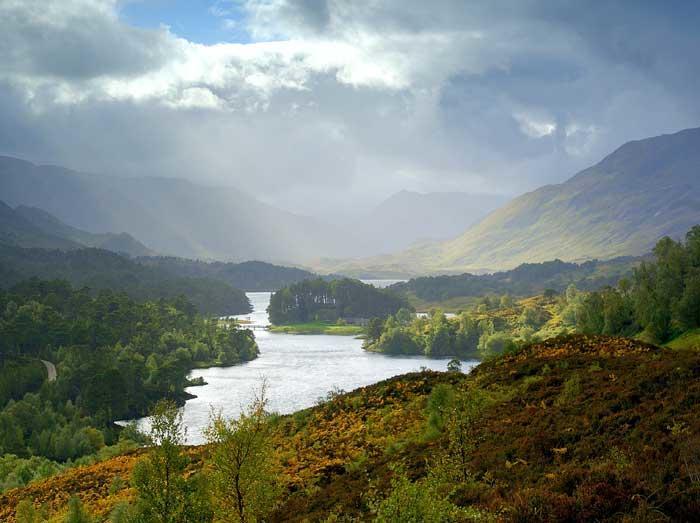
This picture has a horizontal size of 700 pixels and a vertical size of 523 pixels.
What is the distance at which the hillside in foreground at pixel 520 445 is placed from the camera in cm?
2025

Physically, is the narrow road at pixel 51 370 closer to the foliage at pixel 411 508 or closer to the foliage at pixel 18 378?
the foliage at pixel 18 378

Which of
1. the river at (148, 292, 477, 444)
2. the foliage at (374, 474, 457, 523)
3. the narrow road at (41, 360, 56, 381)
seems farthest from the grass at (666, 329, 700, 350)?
the narrow road at (41, 360, 56, 381)

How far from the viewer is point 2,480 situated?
78125 mm

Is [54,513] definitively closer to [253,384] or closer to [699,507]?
[699,507]

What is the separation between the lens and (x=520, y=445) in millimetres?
30250

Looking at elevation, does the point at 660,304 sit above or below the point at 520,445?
above

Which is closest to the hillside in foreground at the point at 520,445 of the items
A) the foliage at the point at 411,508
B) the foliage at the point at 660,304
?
the foliage at the point at 411,508

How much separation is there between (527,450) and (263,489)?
12666 millimetres

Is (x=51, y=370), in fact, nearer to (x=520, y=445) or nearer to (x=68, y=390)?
(x=68, y=390)

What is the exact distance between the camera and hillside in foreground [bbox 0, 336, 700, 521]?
20250 millimetres

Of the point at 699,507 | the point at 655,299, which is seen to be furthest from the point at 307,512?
the point at 655,299

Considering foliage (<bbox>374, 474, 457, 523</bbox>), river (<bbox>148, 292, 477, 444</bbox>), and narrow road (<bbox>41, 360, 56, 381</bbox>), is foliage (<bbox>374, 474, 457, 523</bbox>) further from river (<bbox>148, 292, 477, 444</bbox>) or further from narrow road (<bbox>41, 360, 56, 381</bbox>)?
narrow road (<bbox>41, 360, 56, 381</bbox>)

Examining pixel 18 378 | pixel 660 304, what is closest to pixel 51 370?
pixel 18 378

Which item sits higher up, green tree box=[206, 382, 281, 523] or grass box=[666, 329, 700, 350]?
grass box=[666, 329, 700, 350]
